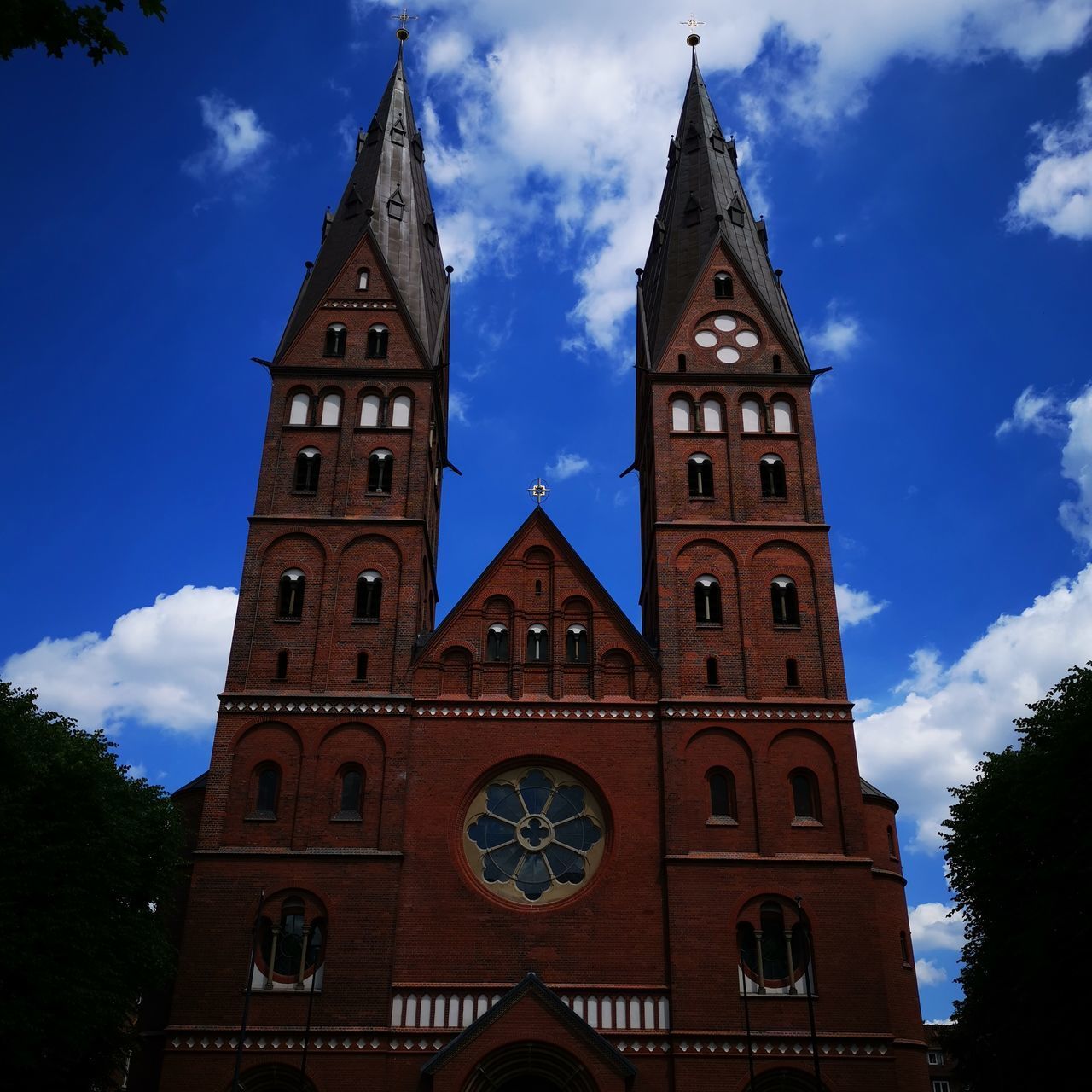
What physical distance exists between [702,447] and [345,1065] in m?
20.1

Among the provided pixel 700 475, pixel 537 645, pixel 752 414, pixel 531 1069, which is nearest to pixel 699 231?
pixel 752 414

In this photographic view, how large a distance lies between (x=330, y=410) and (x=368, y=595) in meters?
6.73

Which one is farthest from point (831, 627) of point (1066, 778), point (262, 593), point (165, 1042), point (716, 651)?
point (165, 1042)

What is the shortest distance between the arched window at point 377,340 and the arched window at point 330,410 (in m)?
2.07

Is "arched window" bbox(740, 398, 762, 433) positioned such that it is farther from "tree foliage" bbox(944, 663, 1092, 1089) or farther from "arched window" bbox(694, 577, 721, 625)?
"tree foliage" bbox(944, 663, 1092, 1089)

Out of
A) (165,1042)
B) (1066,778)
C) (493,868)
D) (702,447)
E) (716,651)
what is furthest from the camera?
(702,447)

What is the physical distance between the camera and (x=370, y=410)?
36688 mm

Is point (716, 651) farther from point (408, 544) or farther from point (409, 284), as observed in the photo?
point (409, 284)

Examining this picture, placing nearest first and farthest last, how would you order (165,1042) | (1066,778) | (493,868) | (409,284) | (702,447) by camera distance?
1. (1066,778)
2. (165,1042)
3. (493,868)
4. (702,447)
5. (409,284)

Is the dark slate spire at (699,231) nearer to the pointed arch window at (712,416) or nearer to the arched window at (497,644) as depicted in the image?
the pointed arch window at (712,416)

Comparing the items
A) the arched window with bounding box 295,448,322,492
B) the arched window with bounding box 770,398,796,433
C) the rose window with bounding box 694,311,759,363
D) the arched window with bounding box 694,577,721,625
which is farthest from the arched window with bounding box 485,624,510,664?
the rose window with bounding box 694,311,759,363

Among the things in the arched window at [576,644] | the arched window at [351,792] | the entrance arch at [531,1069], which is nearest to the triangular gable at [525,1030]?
the entrance arch at [531,1069]

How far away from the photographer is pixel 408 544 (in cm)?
3397

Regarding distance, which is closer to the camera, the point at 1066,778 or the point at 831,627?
the point at 1066,778
